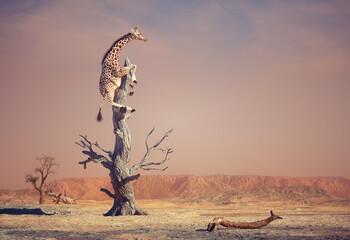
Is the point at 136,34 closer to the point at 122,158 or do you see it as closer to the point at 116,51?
the point at 116,51

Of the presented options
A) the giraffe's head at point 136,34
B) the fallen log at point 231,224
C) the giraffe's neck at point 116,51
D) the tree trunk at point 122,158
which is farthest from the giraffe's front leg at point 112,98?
the fallen log at point 231,224

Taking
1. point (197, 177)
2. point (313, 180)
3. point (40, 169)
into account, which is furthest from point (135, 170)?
point (313, 180)

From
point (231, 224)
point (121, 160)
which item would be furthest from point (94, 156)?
point (231, 224)

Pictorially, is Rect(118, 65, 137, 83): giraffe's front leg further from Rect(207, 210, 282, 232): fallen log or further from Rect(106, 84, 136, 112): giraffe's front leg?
Rect(207, 210, 282, 232): fallen log

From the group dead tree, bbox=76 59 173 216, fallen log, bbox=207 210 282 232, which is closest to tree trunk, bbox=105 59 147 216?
dead tree, bbox=76 59 173 216

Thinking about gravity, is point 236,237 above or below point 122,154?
below

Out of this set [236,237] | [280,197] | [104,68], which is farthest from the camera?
[280,197]

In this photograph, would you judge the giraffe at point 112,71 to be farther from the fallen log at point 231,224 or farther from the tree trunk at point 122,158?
the fallen log at point 231,224

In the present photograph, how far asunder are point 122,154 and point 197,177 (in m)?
58.1

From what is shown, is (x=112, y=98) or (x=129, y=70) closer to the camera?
(x=112, y=98)

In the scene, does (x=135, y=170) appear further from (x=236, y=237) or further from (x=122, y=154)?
(x=236, y=237)

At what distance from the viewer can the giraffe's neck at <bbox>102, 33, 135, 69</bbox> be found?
56.2 ft

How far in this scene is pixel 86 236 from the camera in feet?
34.8

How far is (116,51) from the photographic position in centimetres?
1728
